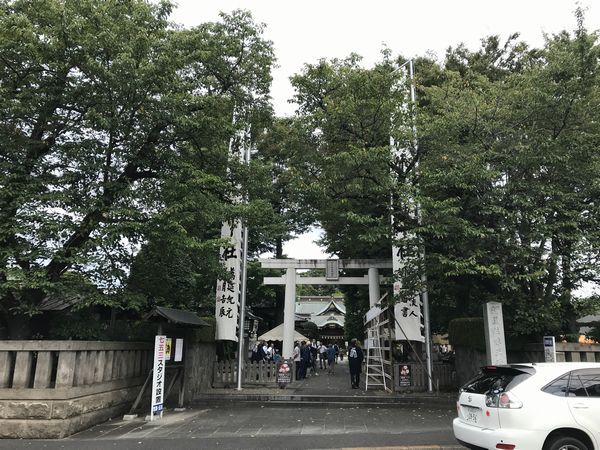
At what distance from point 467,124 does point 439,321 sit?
39.3ft

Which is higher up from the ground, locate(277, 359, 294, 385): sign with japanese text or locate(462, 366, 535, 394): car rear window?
locate(462, 366, 535, 394): car rear window

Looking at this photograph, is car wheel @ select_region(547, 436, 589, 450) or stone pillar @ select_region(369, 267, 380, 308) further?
stone pillar @ select_region(369, 267, 380, 308)

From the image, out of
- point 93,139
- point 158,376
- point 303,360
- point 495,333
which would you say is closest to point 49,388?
point 158,376

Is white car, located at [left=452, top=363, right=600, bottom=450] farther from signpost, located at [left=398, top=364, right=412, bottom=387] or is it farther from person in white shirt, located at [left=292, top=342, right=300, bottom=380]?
person in white shirt, located at [left=292, top=342, right=300, bottom=380]

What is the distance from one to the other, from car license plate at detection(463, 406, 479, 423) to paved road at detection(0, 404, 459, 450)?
1.56 meters

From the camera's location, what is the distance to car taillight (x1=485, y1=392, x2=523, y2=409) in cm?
590

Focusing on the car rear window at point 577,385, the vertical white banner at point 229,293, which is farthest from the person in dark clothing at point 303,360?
the car rear window at point 577,385

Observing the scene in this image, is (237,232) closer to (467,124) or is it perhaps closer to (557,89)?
(467,124)

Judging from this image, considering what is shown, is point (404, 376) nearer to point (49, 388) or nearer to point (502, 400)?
point (502, 400)

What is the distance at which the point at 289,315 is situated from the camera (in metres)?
20.4

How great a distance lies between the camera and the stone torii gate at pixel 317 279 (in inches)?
800

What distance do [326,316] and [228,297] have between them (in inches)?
1258

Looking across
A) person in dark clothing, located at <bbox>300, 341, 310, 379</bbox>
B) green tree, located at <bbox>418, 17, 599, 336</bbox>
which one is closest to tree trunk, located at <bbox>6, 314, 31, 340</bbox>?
green tree, located at <bbox>418, 17, 599, 336</bbox>

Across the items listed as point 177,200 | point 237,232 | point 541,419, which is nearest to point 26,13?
point 177,200
